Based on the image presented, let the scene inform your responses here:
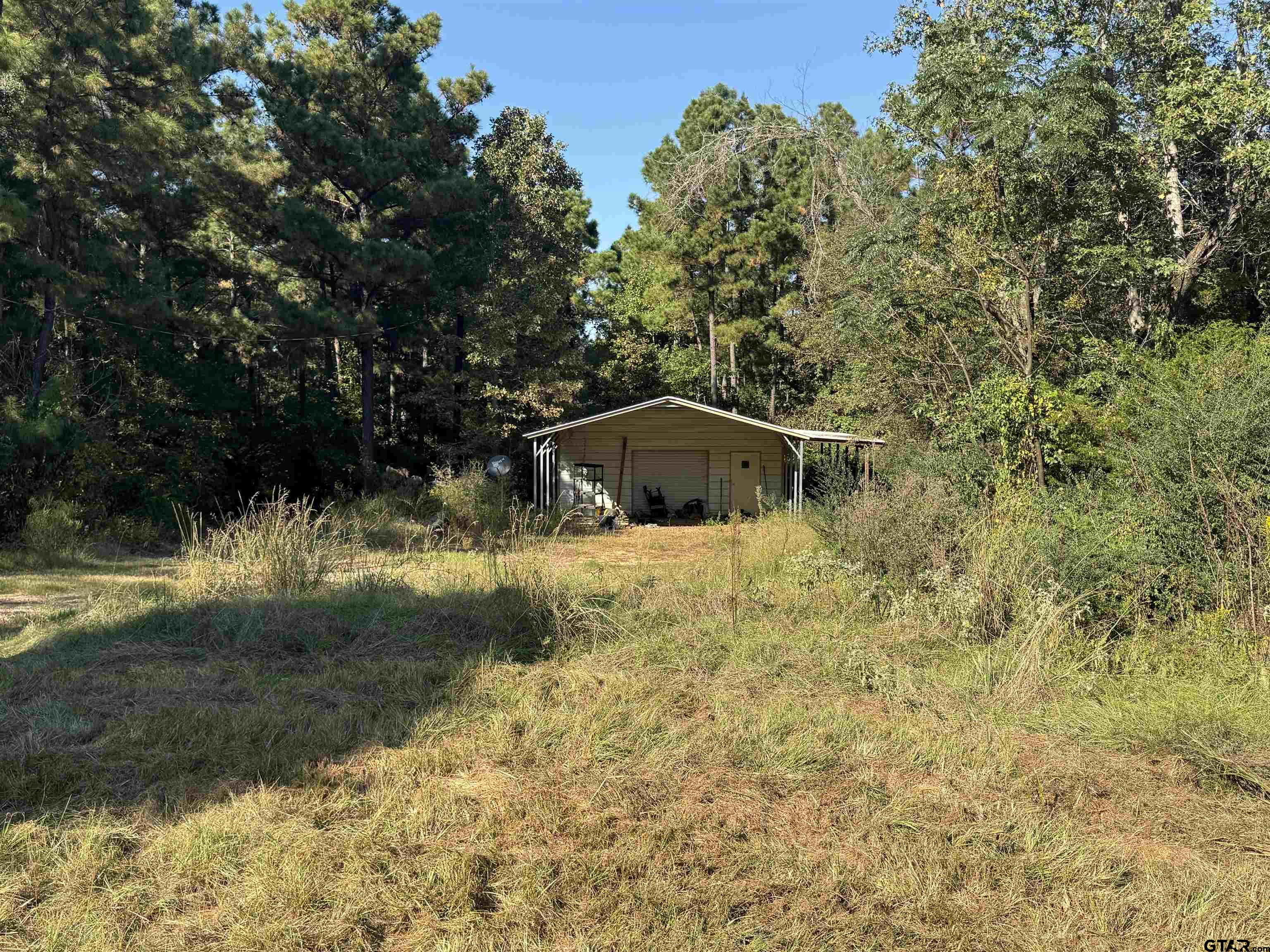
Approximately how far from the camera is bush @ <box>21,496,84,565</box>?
38.2 feet

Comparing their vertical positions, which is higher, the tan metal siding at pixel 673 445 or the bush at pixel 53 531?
the tan metal siding at pixel 673 445

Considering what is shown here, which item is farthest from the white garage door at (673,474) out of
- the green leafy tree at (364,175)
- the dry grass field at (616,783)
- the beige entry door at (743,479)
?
the dry grass field at (616,783)

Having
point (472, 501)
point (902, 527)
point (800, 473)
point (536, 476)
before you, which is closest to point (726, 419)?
point (800, 473)

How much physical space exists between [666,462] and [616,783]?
18.3 metres

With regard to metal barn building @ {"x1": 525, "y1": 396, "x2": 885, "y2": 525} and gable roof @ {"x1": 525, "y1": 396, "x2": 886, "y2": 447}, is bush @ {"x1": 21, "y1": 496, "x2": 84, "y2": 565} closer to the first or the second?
gable roof @ {"x1": 525, "y1": 396, "x2": 886, "y2": 447}

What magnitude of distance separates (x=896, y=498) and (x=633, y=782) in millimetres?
4679

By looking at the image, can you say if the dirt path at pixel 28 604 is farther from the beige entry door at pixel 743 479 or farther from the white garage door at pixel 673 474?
the beige entry door at pixel 743 479

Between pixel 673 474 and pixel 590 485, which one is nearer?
pixel 590 485

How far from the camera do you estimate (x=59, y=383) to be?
526 inches

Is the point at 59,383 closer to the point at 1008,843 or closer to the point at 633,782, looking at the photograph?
the point at 633,782

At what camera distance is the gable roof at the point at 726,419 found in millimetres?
18844

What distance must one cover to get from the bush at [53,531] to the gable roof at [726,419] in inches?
365

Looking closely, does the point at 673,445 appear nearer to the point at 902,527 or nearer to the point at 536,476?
the point at 536,476

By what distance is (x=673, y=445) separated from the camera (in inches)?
855
